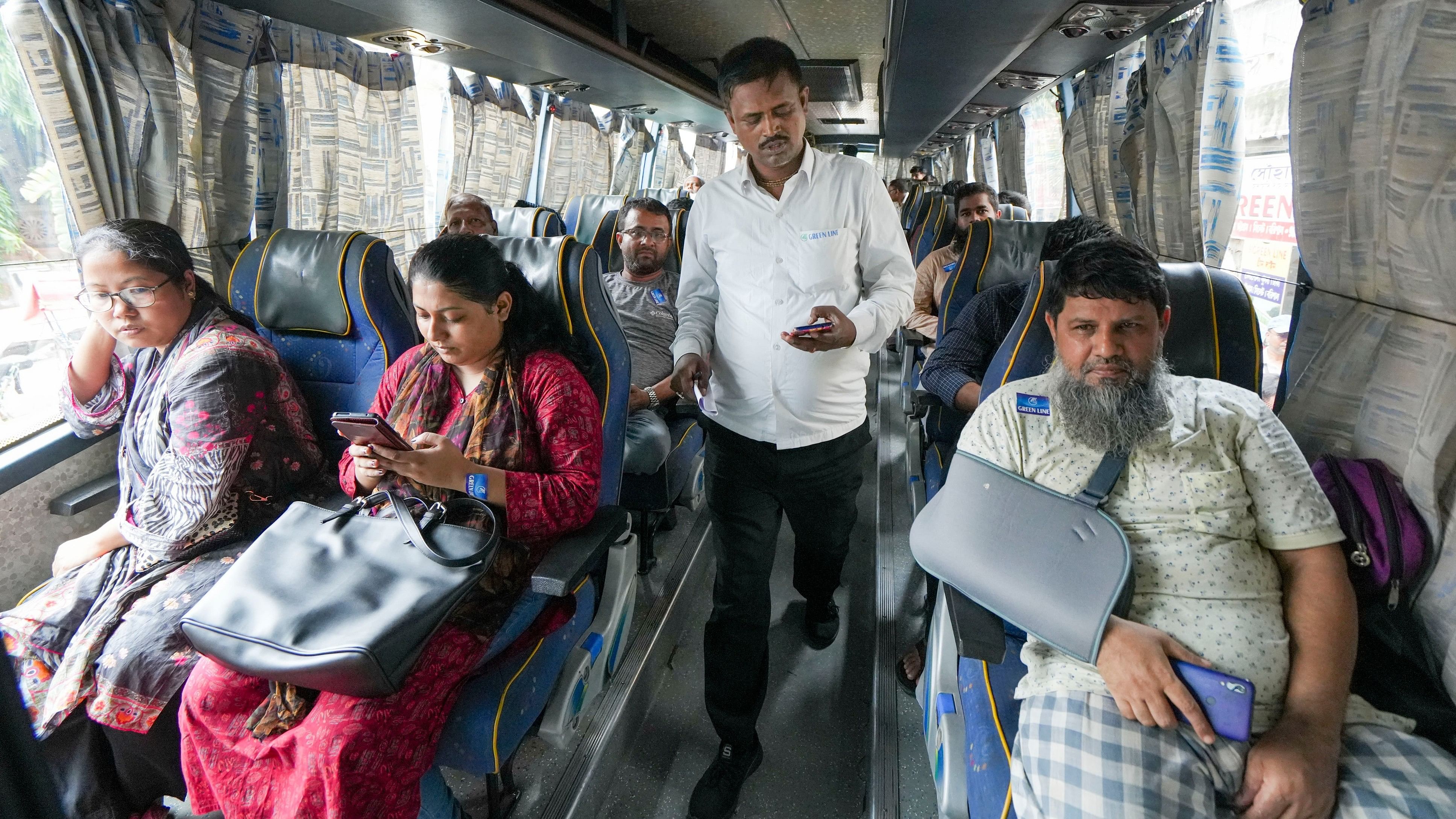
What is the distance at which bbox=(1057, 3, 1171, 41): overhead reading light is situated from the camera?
3180 mm

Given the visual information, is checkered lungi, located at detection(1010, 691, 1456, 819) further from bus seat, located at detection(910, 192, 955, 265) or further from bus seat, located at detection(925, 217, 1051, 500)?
bus seat, located at detection(910, 192, 955, 265)

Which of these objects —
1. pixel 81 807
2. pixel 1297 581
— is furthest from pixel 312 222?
pixel 1297 581

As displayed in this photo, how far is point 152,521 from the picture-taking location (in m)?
1.80

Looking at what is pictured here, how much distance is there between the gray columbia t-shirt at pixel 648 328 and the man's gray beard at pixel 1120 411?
2104 mm

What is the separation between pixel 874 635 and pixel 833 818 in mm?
845

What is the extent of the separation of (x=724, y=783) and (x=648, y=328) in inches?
84.7

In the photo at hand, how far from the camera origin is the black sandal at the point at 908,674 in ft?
7.73

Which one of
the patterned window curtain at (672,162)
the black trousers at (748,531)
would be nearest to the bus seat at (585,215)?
the black trousers at (748,531)

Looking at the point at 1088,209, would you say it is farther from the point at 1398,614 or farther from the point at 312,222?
the point at 312,222

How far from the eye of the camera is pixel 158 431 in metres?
1.89

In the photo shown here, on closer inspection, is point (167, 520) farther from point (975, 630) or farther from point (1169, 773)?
point (1169, 773)

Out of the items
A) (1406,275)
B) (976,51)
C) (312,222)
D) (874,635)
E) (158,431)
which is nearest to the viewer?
(1406,275)

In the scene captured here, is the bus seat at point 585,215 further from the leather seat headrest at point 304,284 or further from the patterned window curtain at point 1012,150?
the patterned window curtain at point 1012,150

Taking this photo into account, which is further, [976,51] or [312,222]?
[976,51]
